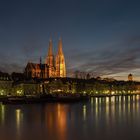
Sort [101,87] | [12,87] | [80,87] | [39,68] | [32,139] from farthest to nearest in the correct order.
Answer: [101,87] < [39,68] < [80,87] < [12,87] < [32,139]

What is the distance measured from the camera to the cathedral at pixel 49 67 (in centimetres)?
14312

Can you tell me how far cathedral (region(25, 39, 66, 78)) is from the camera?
143 metres

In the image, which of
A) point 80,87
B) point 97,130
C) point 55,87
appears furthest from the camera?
point 80,87

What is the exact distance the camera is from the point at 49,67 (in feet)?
496

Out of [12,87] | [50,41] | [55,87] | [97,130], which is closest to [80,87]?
[55,87]

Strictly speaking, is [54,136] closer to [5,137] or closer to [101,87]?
[5,137]

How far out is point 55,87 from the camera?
125688 mm

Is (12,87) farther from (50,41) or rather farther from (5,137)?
(5,137)

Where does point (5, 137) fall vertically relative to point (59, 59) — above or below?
below

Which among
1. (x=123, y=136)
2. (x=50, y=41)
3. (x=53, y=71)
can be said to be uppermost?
(x=50, y=41)

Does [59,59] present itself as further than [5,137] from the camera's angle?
Yes

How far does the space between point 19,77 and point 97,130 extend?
105 meters

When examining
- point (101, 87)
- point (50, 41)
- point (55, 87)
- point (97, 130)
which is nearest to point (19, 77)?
point (55, 87)

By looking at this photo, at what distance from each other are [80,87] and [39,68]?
22.4 metres
